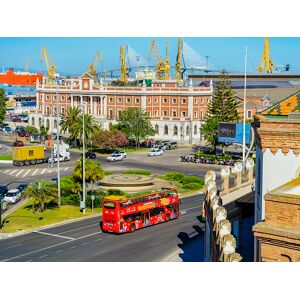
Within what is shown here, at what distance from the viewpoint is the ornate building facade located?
121938mm

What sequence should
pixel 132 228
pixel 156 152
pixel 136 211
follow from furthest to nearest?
pixel 156 152, pixel 136 211, pixel 132 228

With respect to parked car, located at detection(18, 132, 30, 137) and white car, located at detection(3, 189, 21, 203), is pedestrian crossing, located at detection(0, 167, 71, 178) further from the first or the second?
parked car, located at detection(18, 132, 30, 137)

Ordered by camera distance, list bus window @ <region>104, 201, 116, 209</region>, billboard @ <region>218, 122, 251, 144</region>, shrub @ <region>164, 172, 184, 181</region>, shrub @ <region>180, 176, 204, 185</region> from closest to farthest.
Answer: bus window @ <region>104, 201, 116, 209</region> < billboard @ <region>218, 122, 251, 144</region> < shrub @ <region>180, 176, 204, 185</region> < shrub @ <region>164, 172, 184, 181</region>

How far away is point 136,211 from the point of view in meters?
51.8

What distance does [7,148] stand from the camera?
366 feet

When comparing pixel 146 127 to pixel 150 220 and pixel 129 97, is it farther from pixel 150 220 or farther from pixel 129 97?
pixel 150 220

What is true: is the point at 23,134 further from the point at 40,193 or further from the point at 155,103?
the point at 40,193

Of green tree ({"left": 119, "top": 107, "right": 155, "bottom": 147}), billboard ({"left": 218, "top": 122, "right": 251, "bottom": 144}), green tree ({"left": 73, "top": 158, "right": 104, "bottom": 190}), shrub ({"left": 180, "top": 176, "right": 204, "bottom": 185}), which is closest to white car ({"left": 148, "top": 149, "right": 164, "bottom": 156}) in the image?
green tree ({"left": 119, "top": 107, "right": 155, "bottom": 147})

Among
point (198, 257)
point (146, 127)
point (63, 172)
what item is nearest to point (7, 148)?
point (146, 127)

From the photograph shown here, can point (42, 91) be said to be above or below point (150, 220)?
above

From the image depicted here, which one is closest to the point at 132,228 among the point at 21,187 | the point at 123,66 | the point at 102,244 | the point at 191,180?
the point at 102,244

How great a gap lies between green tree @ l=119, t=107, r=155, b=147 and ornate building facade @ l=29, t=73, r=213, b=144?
7567 mm

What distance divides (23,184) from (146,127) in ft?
146

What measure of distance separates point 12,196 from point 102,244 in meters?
19.9
